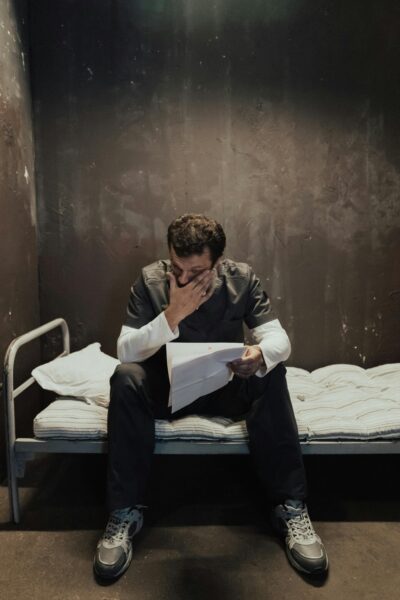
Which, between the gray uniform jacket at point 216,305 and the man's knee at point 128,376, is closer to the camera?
the man's knee at point 128,376

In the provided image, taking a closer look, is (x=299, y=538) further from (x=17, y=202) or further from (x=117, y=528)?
(x=17, y=202)

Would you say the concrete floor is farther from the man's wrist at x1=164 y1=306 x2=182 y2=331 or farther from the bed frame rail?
the man's wrist at x1=164 y1=306 x2=182 y2=331

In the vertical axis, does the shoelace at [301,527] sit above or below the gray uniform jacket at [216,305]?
below

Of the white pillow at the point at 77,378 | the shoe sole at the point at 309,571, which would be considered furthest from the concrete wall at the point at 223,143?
the shoe sole at the point at 309,571

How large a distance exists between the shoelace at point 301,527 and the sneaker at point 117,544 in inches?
22.4

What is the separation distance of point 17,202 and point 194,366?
1368 millimetres

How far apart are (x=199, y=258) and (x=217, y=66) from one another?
1423 mm

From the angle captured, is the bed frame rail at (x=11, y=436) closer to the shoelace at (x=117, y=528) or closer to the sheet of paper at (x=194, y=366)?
the shoelace at (x=117, y=528)

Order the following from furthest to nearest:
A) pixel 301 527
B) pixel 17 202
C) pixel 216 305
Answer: pixel 17 202, pixel 216 305, pixel 301 527

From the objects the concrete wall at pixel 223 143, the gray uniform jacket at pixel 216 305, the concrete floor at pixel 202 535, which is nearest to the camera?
the concrete floor at pixel 202 535

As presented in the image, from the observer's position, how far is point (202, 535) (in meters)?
1.74

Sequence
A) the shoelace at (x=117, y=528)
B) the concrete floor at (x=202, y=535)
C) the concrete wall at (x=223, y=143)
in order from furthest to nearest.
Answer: the concrete wall at (x=223, y=143)
the shoelace at (x=117, y=528)
the concrete floor at (x=202, y=535)

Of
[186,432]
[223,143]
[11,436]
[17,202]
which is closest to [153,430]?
[186,432]

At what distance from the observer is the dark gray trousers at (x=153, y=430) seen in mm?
1623
